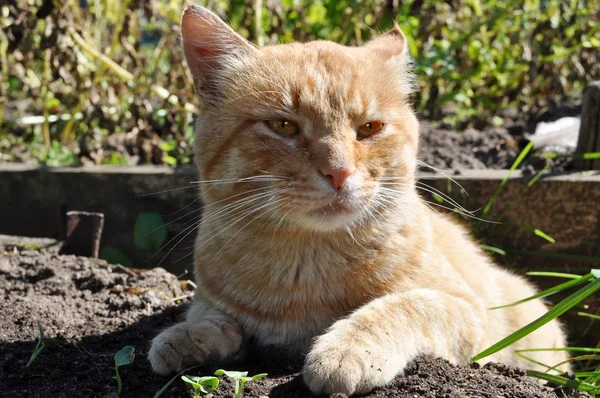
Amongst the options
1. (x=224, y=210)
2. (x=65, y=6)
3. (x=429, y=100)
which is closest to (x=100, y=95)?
(x=65, y=6)

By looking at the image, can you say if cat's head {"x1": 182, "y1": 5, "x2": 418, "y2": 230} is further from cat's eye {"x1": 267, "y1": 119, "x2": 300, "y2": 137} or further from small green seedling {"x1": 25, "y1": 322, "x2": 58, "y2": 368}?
small green seedling {"x1": 25, "y1": 322, "x2": 58, "y2": 368}

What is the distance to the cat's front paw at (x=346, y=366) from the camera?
7.07 feet

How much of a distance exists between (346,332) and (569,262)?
206 centimetres

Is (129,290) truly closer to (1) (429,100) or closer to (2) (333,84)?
(2) (333,84)

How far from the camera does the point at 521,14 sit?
5359 mm

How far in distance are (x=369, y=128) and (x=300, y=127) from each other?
0.31 meters

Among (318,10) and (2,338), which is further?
(318,10)

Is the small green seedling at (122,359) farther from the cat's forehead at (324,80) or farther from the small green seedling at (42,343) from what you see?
the cat's forehead at (324,80)

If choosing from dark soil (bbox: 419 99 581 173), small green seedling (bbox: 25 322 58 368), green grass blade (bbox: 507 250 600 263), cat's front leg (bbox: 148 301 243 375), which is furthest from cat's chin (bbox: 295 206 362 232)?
green grass blade (bbox: 507 250 600 263)

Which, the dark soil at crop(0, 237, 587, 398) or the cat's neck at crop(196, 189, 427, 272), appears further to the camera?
the cat's neck at crop(196, 189, 427, 272)

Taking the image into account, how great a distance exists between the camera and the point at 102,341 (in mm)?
2896

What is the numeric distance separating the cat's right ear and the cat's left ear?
580 millimetres

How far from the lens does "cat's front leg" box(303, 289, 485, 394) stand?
219cm

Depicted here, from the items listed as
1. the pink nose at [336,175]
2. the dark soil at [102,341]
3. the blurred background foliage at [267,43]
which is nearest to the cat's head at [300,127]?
the pink nose at [336,175]
